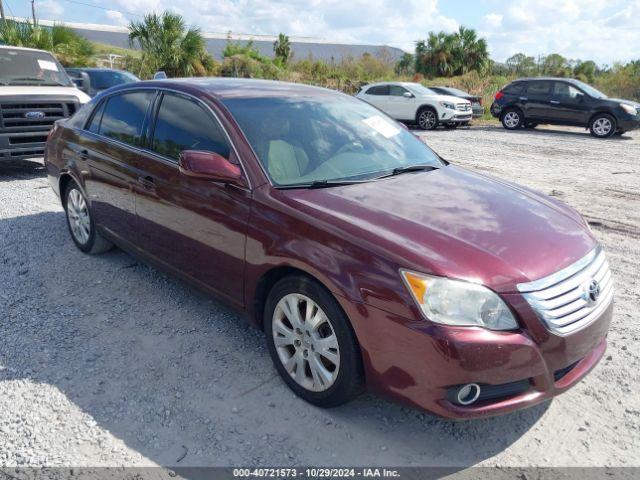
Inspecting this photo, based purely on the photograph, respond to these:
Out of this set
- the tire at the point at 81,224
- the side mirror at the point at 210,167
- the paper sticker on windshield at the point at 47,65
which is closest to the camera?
the side mirror at the point at 210,167

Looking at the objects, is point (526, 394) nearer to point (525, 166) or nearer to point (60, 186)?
point (60, 186)

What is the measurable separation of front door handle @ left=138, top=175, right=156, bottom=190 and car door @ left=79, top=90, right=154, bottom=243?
0.09 meters

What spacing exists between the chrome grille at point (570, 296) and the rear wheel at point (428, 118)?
Answer: 15.8 meters

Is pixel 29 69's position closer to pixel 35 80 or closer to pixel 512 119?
pixel 35 80

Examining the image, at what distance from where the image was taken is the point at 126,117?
14.3 ft

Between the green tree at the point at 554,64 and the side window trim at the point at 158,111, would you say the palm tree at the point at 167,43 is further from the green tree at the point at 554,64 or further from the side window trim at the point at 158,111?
the green tree at the point at 554,64

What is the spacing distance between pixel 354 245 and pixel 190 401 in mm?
1296

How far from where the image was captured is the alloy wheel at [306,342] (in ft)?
9.14

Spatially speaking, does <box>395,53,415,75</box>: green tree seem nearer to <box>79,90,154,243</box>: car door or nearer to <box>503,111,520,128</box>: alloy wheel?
<box>503,111,520,128</box>: alloy wheel

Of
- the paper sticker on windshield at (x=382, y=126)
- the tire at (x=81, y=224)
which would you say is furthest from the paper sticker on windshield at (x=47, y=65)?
the paper sticker on windshield at (x=382, y=126)

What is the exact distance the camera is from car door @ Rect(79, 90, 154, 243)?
4.13m

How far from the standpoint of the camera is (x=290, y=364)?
3.03 metres

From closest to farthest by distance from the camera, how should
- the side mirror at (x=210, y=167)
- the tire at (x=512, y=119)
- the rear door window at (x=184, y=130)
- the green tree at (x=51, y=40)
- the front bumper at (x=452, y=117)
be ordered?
1. the side mirror at (x=210, y=167)
2. the rear door window at (x=184, y=130)
3. the front bumper at (x=452, y=117)
4. the tire at (x=512, y=119)
5. the green tree at (x=51, y=40)

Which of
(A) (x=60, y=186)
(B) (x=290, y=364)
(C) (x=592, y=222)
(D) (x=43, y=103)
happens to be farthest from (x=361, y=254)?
(D) (x=43, y=103)
